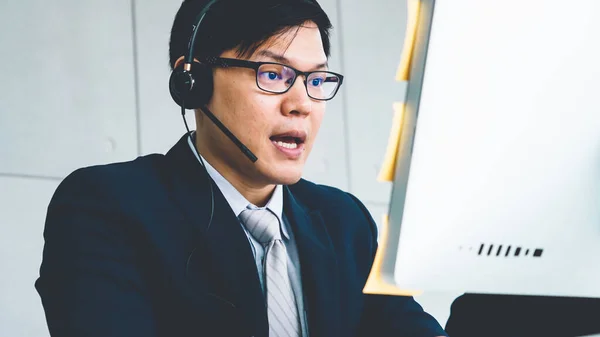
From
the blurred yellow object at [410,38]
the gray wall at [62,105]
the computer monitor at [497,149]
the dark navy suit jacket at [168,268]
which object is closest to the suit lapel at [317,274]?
the dark navy suit jacket at [168,268]

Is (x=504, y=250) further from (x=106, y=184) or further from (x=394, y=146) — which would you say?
A: (x=106, y=184)

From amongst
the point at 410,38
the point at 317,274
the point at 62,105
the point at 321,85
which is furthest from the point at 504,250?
the point at 62,105

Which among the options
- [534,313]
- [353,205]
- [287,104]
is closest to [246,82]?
[287,104]

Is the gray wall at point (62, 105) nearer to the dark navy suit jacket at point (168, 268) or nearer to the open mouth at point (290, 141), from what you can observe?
the dark navy suit jacket at point (168, 268)

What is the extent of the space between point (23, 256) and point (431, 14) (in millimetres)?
1753

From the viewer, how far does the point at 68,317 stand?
0.86 m

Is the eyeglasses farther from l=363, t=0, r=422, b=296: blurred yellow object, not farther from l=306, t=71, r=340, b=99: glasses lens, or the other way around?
l=363, t=0, r=422, b=296: blurred yellow object

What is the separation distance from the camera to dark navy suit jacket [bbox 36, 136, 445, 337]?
0.89 m

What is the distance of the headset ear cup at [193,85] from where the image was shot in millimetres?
1102

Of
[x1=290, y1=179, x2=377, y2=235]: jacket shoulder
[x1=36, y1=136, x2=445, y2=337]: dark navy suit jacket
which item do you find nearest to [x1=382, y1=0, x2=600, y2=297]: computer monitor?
[x1=36, y1=136, x2=445, y2=337]: dark navy suit jacket

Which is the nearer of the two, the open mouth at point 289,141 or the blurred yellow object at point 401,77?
the blurred yellow object at point 401,77

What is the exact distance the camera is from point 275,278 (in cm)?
105

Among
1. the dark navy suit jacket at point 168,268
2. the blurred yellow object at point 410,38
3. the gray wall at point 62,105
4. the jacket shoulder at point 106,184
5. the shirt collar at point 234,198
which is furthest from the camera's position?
the gray wall at point 62,105

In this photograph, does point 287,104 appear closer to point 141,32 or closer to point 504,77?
point 504,77
